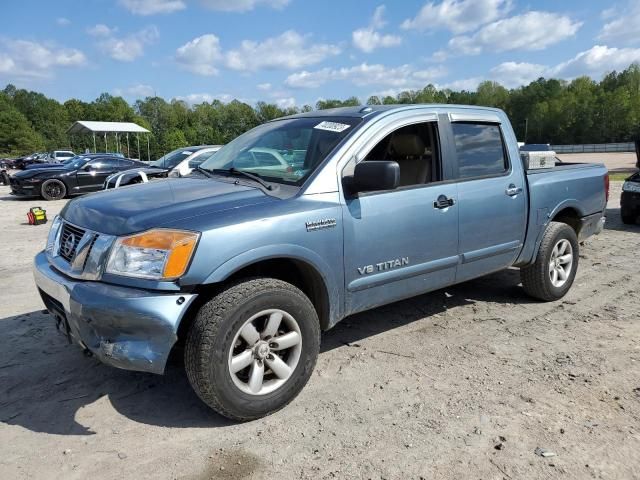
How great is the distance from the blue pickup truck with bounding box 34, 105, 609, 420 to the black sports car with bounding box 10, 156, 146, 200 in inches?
548

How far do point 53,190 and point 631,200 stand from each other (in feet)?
52.1

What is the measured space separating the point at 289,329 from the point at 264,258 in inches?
19.3

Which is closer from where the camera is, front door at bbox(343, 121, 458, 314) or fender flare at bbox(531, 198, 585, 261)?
front door at bbox(343, 121, 458, 314)

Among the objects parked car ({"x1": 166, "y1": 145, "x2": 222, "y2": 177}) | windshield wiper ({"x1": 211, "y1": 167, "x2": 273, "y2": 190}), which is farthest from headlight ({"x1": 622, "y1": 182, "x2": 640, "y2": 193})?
parked car ({"x1": 166, "y1": 145, "x2": 222, "y2": 177})

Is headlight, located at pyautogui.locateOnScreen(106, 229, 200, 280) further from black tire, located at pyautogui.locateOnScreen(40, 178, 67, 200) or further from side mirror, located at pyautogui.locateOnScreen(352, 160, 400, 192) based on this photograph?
black tire, located at pyautogui.locateOnScreen(40, 178, 67, 200)

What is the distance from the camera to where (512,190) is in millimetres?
4383

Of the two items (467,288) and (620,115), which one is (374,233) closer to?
(467,288)

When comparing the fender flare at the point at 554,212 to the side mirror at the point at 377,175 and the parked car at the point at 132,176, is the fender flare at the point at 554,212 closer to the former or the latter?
the side mirror at the point at 377,175

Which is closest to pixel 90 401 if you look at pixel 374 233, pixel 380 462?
pixel 380 462

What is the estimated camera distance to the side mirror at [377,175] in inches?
122

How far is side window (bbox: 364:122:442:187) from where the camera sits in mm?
3943

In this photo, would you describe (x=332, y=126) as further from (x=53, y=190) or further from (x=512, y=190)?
(x=53, y=190)

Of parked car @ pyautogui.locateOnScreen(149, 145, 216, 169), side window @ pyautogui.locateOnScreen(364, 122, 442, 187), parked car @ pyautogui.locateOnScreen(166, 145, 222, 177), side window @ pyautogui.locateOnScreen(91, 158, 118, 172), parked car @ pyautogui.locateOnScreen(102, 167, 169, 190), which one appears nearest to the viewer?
side window @ pyautogui.locateOnScreen(364, 122, 442, 187)

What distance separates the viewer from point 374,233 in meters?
3.40
